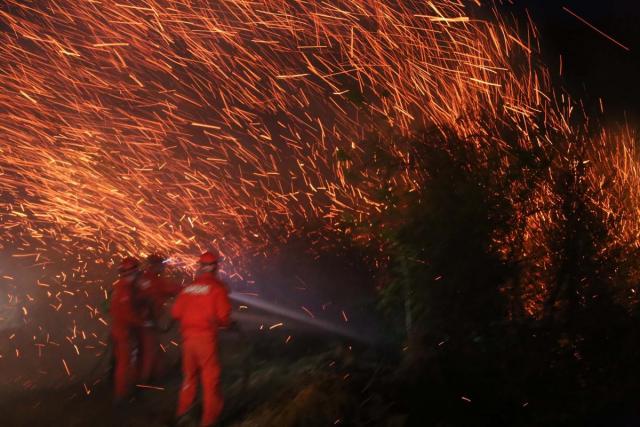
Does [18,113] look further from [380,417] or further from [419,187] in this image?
[380,417]

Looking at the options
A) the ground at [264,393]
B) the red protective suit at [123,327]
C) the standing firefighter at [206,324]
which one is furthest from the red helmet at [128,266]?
the standing firefighter at [206,324]

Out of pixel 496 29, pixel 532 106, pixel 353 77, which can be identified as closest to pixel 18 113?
pixel 353 77

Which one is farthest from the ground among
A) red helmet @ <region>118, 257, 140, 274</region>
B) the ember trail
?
red helmet @ <region>118, 257, 140, 274</region>

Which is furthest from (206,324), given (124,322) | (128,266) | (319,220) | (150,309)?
(319,220)

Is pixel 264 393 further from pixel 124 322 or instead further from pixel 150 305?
pixel 124 322

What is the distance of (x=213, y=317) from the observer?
949cm

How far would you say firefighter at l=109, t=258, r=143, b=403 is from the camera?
38.5 feet

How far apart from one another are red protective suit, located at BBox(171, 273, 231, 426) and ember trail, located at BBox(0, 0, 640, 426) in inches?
1.5

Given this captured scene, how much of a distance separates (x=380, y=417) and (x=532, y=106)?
4.94 meters

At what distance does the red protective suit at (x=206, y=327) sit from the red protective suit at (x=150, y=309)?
234 centimetres

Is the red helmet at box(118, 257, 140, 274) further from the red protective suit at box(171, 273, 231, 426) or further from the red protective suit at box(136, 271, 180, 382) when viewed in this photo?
the red protective suit at box(171, 273, 231, 426)

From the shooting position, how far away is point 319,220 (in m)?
13.8

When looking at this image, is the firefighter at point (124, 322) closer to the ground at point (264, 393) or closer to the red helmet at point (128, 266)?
the red helmet at point (128, 266)

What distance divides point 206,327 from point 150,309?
8.76ft
